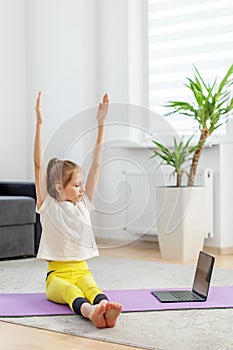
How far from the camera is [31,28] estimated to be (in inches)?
237

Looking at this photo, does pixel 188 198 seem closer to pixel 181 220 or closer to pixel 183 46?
pixel 181 220

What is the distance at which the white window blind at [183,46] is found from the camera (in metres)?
5.19

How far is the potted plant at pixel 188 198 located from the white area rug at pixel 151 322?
2.48 ft

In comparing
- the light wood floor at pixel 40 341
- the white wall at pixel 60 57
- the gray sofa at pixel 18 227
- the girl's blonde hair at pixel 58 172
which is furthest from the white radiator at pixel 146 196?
the white wall at pixel 60 57

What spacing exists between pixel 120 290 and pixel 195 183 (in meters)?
1.78

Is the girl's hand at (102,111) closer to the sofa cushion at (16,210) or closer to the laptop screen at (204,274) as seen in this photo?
the laptop screen at (204,274)

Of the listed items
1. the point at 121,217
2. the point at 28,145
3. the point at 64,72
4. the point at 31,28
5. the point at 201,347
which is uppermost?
the point at 31,28

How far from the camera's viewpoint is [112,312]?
8.87ft

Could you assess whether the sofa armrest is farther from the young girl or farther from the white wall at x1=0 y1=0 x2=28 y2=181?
the young girl

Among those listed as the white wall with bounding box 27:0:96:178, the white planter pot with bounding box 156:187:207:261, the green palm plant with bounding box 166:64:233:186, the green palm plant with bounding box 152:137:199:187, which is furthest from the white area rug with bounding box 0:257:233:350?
the white wall with bounding box 27:0:96:178

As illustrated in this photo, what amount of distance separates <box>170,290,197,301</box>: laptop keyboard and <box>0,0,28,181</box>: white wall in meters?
2.80

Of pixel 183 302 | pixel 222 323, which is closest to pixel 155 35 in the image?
pixel 183 302

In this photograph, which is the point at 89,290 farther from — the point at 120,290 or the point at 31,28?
the point at 31,28

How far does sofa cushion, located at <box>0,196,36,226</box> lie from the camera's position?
4.63 m
